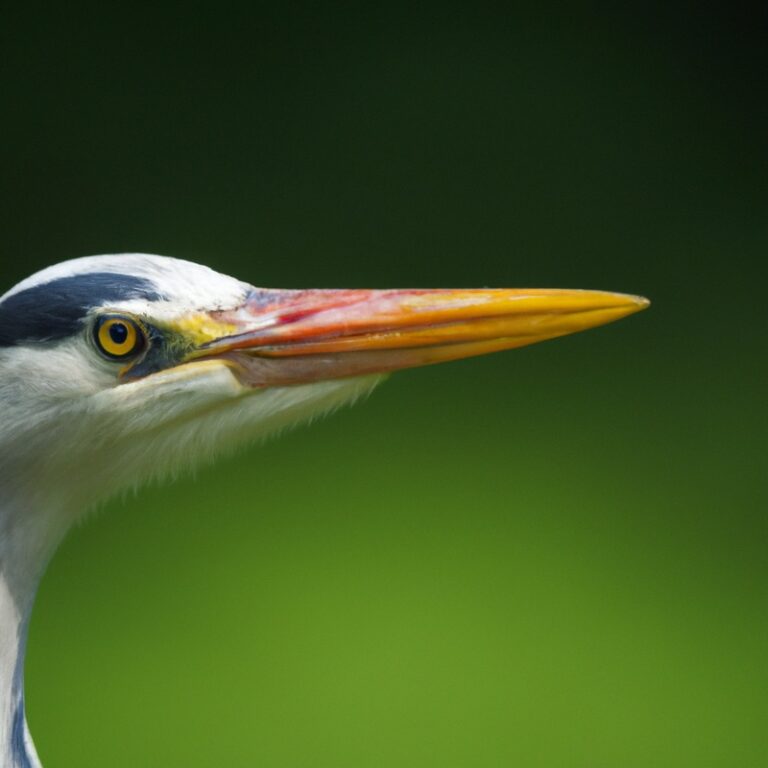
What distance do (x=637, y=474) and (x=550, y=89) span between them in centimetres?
56

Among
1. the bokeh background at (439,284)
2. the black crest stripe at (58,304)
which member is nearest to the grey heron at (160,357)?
the black crest stripe at (58,304)

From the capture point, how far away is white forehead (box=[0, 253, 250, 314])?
749 mm

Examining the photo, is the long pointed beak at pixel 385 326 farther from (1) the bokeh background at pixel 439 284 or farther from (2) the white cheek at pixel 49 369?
(1) the bokeh background at pixel 439 284

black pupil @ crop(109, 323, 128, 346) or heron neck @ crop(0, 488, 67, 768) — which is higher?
black pupil @ crop(109, 323, 128, 346)

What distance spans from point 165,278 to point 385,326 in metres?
0.14

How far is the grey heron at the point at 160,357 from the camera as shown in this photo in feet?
2.44

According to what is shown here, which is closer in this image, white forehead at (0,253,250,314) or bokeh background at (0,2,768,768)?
white forehead at (0,253,250,314)

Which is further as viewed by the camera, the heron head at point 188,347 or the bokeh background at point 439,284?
the bokeh background at point 439,284

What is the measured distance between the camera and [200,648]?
153 centimetres

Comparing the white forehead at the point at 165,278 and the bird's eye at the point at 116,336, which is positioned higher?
the white forehead at the point at 165,278

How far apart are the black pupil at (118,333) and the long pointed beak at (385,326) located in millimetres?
52

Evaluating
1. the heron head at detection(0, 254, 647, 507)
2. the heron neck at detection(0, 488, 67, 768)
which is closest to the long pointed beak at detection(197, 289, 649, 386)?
the heron head at detection(0, 254, 647, 507)

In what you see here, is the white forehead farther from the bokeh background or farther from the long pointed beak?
the bokeh background

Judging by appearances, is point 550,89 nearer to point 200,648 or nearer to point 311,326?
point 200,648
